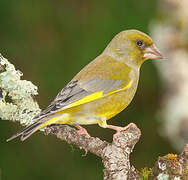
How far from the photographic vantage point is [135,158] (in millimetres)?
5973

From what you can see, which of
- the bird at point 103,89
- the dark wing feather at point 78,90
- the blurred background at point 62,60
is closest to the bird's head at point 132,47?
the bird at point 103,89

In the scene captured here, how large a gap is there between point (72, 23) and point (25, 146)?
4.66ft

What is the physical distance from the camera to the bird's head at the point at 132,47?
4.77 metres

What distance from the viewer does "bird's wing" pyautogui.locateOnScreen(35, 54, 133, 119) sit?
411cm

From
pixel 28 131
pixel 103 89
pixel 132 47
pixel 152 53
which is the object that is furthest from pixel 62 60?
pixel 28 131

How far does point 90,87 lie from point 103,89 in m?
0.12

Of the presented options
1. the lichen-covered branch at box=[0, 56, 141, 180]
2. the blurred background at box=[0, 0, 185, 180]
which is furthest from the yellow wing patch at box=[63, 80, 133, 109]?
the blurred background at box=[0, 0, 185, 180]

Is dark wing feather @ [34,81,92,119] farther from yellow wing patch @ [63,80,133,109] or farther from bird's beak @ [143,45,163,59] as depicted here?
bird's beak @ [143,45,163,59]

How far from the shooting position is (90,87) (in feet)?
14.1

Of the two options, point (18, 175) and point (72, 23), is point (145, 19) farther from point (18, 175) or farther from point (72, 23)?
point (18, 175)

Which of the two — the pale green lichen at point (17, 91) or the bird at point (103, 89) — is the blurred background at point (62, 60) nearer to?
the bird at point (103, 89)

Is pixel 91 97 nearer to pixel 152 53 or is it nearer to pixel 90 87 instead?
pixel 90 87

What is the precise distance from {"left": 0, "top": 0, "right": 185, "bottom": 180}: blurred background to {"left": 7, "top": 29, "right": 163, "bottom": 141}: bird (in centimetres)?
85

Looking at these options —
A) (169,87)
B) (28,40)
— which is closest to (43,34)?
(28,40)
